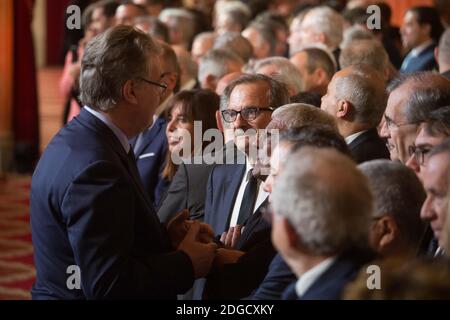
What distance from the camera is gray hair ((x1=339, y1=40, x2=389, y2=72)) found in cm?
594

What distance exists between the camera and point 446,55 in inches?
224

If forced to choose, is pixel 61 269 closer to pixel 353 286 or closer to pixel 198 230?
pixel 198 230

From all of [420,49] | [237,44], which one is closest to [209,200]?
[237,44]

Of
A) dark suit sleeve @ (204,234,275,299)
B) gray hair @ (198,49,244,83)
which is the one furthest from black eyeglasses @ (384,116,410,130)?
gray hair @ (198,49,244,83)

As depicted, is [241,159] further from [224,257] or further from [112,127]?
[112,127]

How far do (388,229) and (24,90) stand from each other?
7.49 m

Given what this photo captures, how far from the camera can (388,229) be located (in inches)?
105

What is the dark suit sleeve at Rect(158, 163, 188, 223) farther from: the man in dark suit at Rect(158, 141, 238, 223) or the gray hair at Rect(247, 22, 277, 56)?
the gray hair at Rect(247, 22, 277, 56)

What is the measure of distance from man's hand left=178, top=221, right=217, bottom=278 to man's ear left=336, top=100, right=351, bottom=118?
1.35 m

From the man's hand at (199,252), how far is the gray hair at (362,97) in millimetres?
1413

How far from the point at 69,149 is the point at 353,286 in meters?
→ 1.24

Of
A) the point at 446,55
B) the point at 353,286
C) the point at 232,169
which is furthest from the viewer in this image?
the point at 446,55
